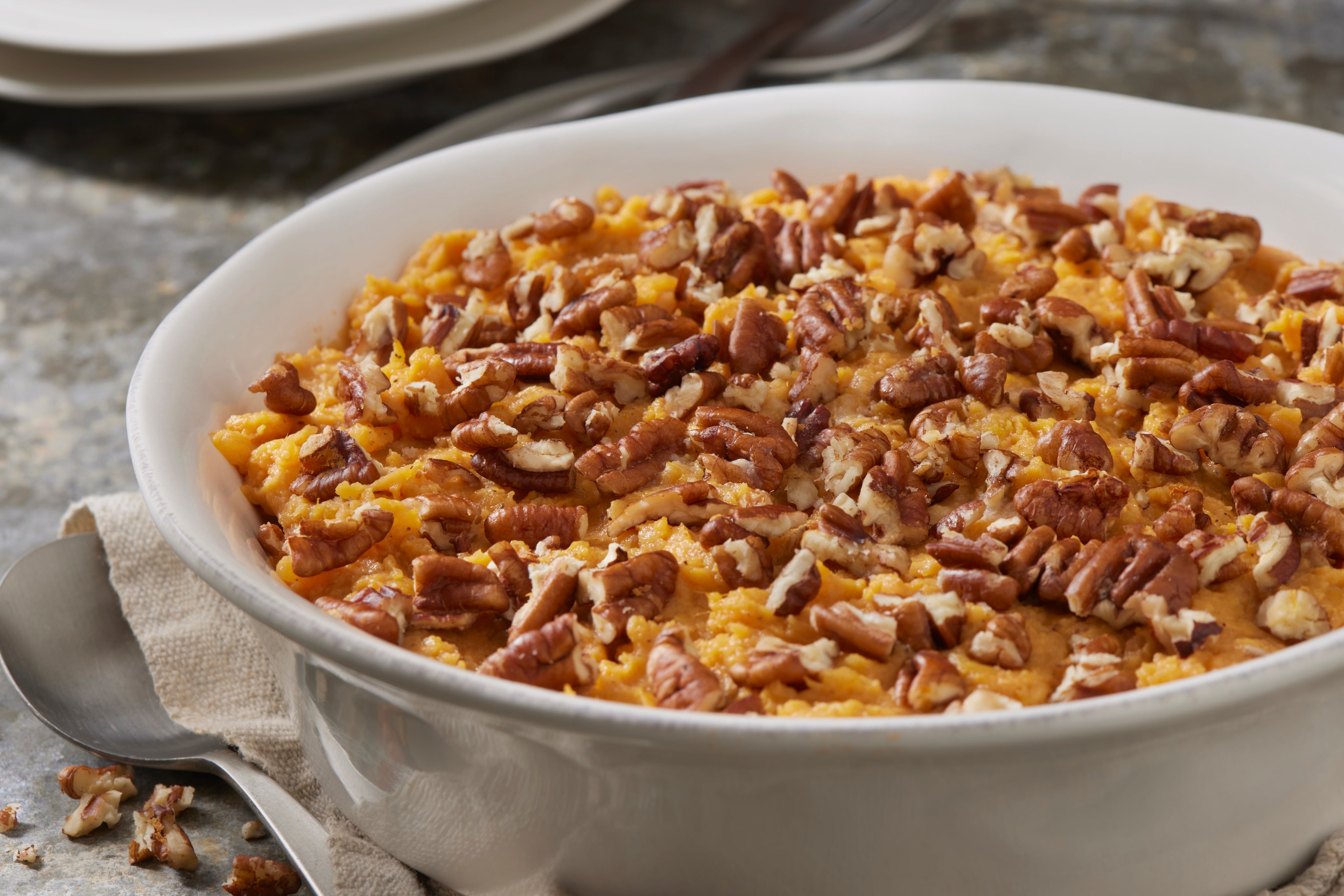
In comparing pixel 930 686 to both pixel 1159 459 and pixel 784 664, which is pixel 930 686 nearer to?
pixel 784 664

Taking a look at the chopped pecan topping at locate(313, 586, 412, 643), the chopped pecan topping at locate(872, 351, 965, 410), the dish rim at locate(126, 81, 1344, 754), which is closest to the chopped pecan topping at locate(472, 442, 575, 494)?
the chopped pecan topping at locate(313, 586, 412, 643)

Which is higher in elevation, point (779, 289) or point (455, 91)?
point (779, 289)

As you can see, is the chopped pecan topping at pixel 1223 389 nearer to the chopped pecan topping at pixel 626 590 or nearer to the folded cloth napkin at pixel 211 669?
the chopped pecan topping at pixel 626 590

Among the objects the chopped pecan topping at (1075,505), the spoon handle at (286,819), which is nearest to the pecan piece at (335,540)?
the spoon handle at (286,819)

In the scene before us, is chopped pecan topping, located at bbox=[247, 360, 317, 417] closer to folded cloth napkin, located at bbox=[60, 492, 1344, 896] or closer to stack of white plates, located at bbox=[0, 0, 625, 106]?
folded cloth napkin, located at bbox=[60, 492, 1344, 896]

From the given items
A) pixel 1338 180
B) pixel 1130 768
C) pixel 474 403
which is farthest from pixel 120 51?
pixel 1130 768

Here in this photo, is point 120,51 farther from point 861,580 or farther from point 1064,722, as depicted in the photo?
point 1064,722

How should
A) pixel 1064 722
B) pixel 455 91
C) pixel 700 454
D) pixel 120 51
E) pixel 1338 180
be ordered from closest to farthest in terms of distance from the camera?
pixel 1064 722, pixel 700 454, pixel 1338 180, pixel 120 51, pixel 455 91
